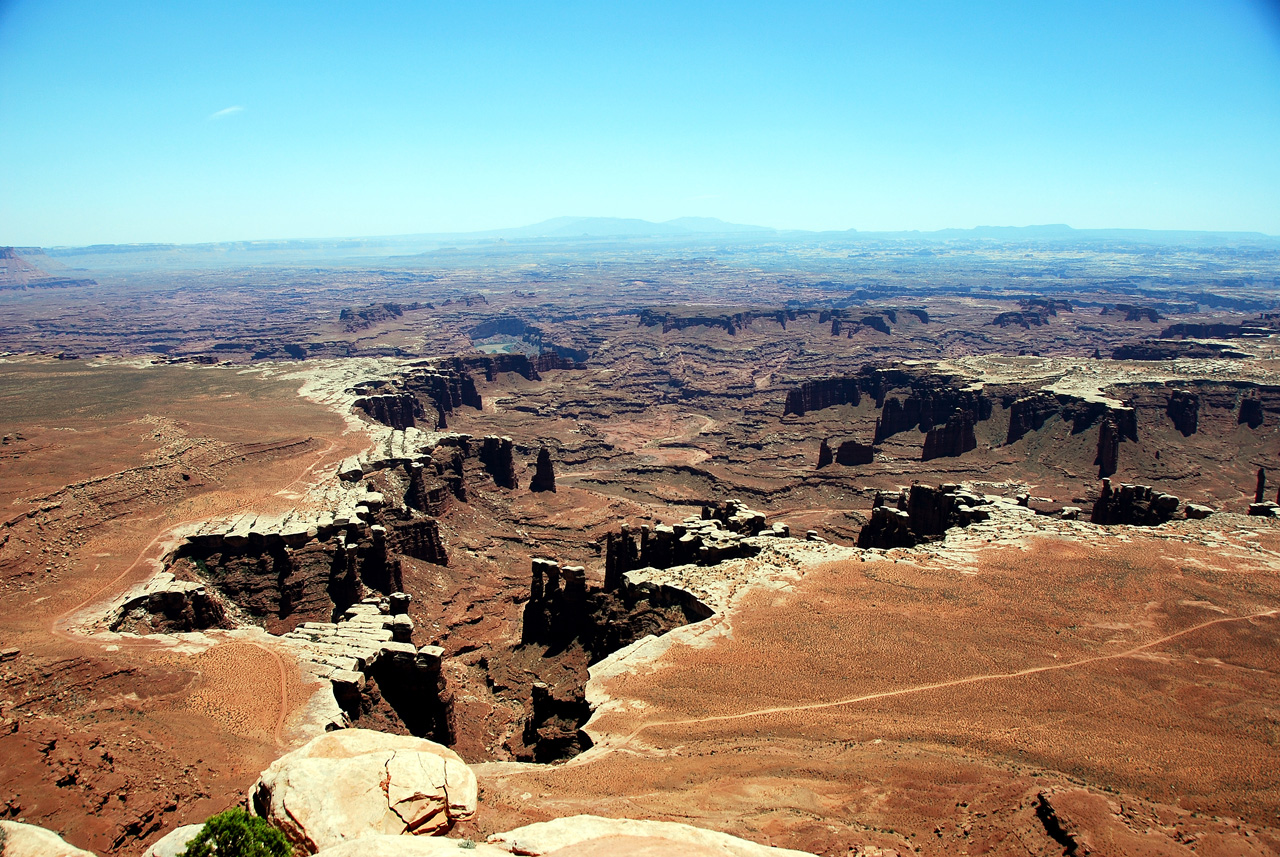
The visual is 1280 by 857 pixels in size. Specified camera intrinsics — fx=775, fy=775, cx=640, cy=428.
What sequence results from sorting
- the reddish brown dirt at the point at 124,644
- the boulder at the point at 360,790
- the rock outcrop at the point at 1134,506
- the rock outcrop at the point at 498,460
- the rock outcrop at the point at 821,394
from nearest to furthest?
the boulder at the point at 360,790, the reddish brown dirt at the point at 124,644, the rock outcrop at the point at 1134,506, the rock outcrop at the point at 498,460, the rock outcrop at the point at 821,394

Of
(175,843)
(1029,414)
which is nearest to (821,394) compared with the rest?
(1029,414)

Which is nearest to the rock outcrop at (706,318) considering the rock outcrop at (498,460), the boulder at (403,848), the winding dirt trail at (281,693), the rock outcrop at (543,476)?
the rock outcrop at (543,476)

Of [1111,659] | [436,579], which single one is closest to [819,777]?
[1111,659]

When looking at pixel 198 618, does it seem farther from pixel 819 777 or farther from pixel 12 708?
pixel 819 777

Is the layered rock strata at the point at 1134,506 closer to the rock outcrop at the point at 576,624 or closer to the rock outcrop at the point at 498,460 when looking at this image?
the rock outcrop at the point at 576,624

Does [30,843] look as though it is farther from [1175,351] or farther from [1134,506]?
[1175,351]
